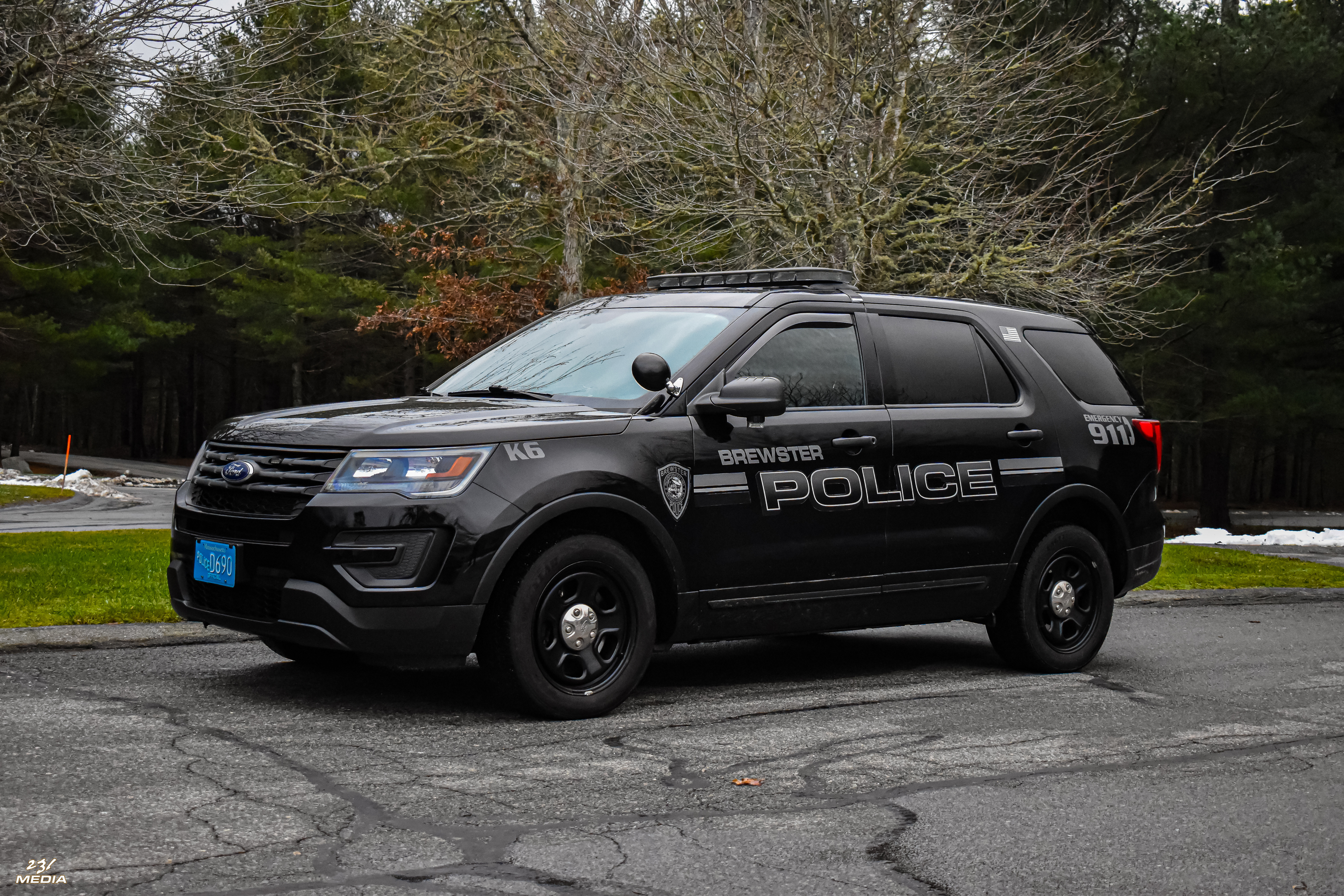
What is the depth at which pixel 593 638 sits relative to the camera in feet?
20.5

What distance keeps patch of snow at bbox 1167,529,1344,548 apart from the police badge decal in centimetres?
1564

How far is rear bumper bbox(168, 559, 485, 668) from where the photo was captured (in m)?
5.84

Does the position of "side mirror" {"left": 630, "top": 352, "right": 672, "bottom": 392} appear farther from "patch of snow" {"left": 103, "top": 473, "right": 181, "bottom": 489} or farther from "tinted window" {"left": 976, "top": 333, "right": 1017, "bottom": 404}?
"patch of snow" {"left": 103, "top": 473, "right": 181, "bottom": 489}

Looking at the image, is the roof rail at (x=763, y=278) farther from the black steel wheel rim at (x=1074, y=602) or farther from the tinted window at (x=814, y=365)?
the black steel wheel rim at (x=1074, y=602)

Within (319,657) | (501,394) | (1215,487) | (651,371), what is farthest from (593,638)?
(1215,487)

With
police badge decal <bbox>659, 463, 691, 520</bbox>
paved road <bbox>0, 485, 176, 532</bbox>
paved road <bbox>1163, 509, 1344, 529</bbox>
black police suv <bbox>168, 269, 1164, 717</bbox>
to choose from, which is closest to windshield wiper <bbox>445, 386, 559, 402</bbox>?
black police suv <bbox>168, 269, 1164, 717</bbox>

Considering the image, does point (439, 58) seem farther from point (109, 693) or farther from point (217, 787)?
point (217, 787)

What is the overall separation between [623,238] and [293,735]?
16624 millimetres

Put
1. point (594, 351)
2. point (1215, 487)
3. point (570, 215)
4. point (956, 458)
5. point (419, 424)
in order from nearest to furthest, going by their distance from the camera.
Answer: point (419, 424) → point (594, 351) → point (956, 458) → point (570, 215) → point (1215, 487)

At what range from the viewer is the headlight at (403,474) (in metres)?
5.89

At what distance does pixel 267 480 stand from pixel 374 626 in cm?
82

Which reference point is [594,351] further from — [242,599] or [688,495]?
[242,599]

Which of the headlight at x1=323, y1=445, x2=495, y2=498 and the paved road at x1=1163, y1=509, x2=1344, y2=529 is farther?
the paved road at x1=1163, y1=509, x2=1344, y2=529

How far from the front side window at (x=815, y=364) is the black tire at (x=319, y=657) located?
2443mm
